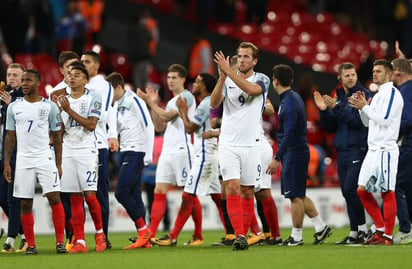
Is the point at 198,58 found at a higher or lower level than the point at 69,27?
lower

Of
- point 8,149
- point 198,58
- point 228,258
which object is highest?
point 198,58

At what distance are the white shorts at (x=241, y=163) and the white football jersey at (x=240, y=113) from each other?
88mm

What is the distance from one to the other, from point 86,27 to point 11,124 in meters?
12.2

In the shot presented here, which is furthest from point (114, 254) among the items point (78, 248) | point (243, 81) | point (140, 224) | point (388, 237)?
point (388, 237)

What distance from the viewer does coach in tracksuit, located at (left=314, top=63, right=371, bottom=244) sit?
15016 mm

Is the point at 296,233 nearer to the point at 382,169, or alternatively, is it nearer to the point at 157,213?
the point at 382,169

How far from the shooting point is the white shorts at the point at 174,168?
1570 centimetres

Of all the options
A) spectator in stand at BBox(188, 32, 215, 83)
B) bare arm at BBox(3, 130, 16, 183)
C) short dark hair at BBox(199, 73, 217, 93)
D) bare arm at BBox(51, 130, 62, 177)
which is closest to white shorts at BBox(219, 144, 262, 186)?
short dark hair at BBox(199, 73, 217, 93)

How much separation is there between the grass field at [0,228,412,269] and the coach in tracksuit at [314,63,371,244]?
700 millimetres

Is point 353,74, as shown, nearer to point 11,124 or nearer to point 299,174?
point 299,174

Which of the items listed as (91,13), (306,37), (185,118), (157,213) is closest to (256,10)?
(306,37)

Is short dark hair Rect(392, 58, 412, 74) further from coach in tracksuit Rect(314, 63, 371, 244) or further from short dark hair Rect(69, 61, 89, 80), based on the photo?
short dark hair Rect(69, 61, 89, 80)

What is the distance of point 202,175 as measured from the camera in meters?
15.2

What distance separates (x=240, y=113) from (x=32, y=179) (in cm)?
274
